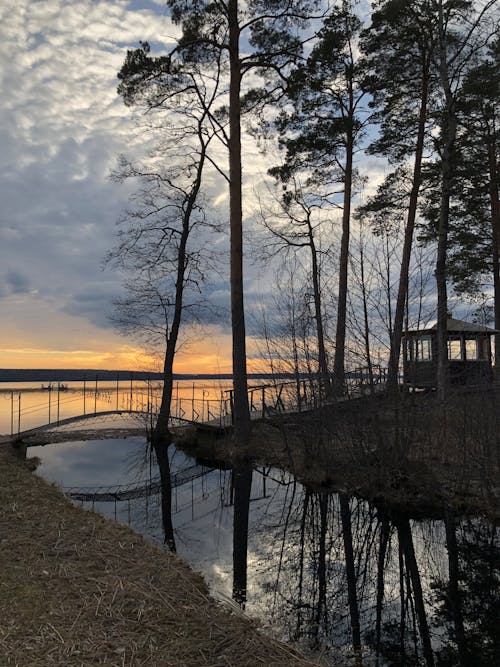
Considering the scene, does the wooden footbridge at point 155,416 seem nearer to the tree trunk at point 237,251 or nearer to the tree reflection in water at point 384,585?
the tree trunk at point 237,251

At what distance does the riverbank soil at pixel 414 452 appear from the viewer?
345 inches

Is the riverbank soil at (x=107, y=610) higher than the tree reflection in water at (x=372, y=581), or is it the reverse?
the riverbank soil at (x=107, y=610)

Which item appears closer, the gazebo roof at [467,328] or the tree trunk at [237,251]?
the tree trunk at [237,251]

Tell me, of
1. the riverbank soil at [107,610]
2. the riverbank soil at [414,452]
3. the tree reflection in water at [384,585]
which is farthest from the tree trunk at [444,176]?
the riverbank soil at [107,610]

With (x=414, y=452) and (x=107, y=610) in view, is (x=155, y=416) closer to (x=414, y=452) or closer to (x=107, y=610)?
(x=414, y=452)

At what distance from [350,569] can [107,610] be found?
370 centimetres

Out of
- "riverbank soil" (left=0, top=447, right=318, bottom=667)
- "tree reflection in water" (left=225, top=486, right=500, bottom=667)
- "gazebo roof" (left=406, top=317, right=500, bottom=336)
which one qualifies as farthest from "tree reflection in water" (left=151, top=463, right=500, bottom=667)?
"gazebo roof" (left=406, top=317, right=500, bottom=336)

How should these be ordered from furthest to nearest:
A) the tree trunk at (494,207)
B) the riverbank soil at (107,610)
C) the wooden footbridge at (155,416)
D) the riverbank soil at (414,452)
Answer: the tree trunk at (494,207)
the wooden footbridge at (155,416)
the riverbank soil at (414,452)
the riverbank soil at (107,610)

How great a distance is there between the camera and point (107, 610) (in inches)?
153

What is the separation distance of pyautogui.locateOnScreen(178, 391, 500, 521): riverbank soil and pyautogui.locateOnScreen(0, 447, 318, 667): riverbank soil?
473cm

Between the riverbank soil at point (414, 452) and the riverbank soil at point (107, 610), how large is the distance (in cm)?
473

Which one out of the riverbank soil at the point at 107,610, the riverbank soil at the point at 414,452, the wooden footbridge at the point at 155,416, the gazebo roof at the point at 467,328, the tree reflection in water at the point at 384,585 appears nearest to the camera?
the riverbank soil at the point at 107,610

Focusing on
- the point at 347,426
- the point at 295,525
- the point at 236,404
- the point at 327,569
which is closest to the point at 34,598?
the point at 327,569

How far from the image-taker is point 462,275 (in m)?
19.4
